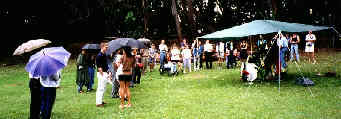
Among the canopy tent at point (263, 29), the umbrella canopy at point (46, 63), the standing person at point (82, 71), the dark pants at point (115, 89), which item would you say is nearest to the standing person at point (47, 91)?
the umbrella canopy at point (46, 63)

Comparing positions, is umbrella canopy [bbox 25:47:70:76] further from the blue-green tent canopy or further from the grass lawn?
the blue-green tent canopy

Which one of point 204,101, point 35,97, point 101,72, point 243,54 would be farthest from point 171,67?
point 35,97

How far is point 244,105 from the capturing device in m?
8.55

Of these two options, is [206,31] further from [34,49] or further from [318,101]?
[34,49]

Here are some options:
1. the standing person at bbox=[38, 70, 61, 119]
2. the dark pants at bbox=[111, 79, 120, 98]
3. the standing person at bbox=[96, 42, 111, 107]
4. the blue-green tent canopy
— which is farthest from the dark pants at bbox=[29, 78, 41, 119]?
the blue-green tent canopy

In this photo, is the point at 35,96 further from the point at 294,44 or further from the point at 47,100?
the point at 294,44

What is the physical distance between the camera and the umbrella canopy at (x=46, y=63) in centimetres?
618

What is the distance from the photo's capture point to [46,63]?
6.21 meters

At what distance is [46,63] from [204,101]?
4.78 meters

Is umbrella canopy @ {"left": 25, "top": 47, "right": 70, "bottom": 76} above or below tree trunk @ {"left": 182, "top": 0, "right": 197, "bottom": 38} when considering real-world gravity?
A: below

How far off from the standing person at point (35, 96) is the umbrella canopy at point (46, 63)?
65 cm

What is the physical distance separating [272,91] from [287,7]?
2438cm

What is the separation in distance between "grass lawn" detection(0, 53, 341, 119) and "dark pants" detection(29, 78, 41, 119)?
1.04 metres

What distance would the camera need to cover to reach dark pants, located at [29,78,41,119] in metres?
6.97
